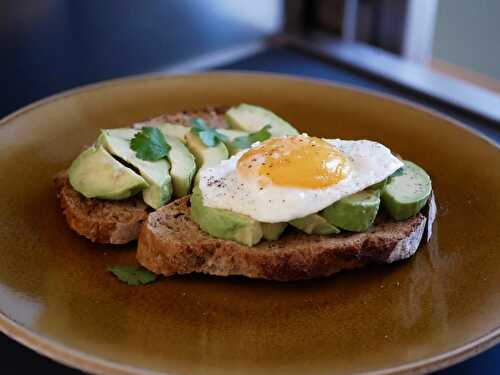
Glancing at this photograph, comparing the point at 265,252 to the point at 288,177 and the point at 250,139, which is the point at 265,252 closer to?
the point at 288,177

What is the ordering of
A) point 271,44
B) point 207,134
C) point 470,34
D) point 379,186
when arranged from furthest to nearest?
point 470,34, point 271,44, point 207,134, point 379,186

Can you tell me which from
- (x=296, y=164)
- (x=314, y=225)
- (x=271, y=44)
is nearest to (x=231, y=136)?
(x=296, y=164)

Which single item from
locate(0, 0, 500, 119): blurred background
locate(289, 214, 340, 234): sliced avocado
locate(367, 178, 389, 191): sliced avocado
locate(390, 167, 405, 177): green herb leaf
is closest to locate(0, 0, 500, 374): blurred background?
locate(0, 0, 500, 119): blurred background

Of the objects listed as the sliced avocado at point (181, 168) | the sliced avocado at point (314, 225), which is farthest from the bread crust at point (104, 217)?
the sliced avocado at point (314, 225)

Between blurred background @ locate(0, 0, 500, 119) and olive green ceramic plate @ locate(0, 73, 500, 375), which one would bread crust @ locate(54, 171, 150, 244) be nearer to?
olive green ceramic plate @ locate(0, 73, 500, 375)

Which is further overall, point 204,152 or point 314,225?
point 204,152

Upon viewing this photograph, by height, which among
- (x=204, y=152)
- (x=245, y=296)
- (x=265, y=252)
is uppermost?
(x=204, y=152)

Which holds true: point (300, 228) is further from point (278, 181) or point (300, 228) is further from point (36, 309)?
point (36, 309)
